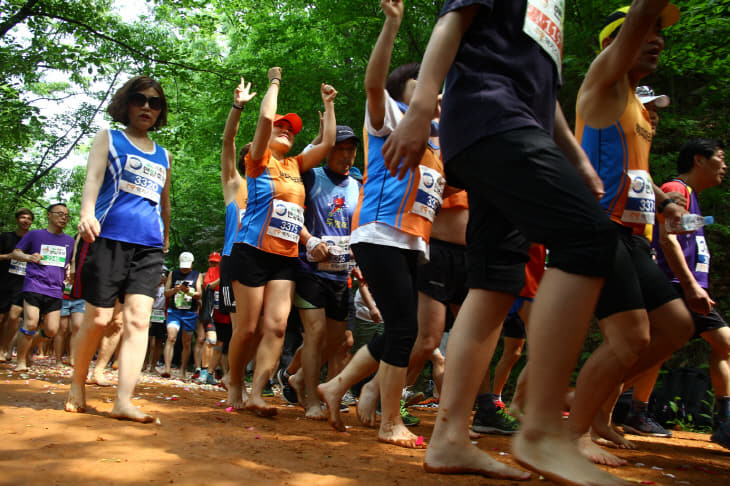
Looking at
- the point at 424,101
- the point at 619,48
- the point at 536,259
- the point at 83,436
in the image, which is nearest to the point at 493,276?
the point at 424,101

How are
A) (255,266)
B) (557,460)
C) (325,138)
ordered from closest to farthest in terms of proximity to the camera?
(557,460), (255,266), (325,138)

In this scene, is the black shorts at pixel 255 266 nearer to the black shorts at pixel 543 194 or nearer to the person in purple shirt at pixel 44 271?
the black shorts at pixel 543 194

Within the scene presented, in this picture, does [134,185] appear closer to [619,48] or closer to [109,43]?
[619,48]

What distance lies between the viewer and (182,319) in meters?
12.4

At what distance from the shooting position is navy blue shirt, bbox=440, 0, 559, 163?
6.90ft

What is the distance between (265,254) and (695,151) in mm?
3639

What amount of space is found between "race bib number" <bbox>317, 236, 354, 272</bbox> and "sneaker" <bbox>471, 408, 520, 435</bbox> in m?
1.76

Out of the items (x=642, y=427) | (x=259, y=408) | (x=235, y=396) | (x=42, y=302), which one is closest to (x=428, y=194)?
(x=259, y=408)

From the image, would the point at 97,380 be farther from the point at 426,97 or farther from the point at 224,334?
the point at 426,97

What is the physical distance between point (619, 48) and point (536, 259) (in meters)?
2.37

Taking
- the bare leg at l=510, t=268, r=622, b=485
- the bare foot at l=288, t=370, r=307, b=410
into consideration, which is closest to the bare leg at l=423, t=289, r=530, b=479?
the bare leg at l=510, t=268, r=622, b=485

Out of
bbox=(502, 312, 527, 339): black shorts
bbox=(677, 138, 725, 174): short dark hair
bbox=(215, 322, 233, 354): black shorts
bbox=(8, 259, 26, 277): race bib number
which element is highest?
bbox=(677, 138, 725, 174): short dark hair

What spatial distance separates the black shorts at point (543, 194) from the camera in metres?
1.86

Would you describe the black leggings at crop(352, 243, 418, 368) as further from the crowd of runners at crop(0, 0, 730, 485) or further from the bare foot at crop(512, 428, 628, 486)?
the bare foot at crop(512, 428, 628, 486)
